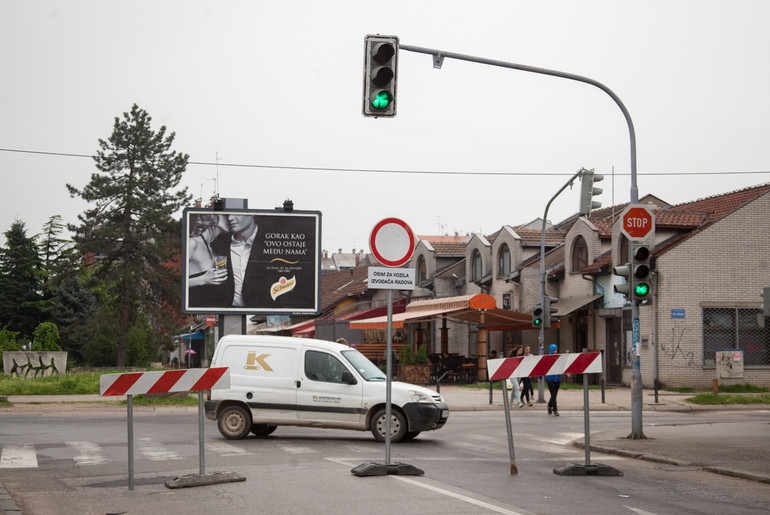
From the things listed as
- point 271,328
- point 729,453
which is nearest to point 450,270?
point 271,328

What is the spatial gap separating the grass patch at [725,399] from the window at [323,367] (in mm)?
13807

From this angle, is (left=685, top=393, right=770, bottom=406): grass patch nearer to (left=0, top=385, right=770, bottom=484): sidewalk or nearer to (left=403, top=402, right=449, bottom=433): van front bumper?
(left=0, top=385, right=770, bottom=484): sidewalk

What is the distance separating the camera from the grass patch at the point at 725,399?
84.0 ft

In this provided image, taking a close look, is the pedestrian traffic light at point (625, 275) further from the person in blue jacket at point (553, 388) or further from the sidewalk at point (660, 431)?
the person in blue jacket at point (553, 388)

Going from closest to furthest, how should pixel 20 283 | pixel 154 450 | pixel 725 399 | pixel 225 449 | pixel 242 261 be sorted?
1. pixel 225 449
2. pixel 154 450
3. pixel 242 261
4. pixel 725 399
5. pixel 20 283

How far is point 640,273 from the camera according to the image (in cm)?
1564

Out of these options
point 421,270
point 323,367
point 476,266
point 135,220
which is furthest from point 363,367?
point 135,220

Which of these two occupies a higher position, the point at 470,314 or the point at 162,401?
the point at 470,314

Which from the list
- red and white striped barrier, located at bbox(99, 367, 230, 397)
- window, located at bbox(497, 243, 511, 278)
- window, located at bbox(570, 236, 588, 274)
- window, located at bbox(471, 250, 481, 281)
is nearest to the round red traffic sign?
red and white striped barrier, located at bbox(99, 367, 230, 397)

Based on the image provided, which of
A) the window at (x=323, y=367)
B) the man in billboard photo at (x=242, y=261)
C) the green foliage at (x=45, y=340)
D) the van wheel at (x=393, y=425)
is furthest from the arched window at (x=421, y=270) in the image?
the van wheel at (x=393, y=425)

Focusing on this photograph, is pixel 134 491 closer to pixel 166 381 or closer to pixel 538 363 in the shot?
pixel 166 381

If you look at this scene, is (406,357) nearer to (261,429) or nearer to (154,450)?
(261,429)

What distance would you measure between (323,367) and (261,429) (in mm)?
1788

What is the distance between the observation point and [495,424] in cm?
1991
